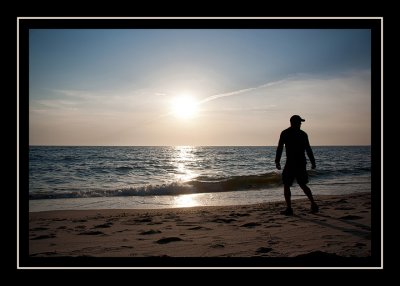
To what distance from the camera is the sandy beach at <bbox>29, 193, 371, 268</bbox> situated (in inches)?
180

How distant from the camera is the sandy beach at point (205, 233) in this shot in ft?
15.0

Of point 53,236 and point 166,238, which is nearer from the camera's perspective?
point 166,238

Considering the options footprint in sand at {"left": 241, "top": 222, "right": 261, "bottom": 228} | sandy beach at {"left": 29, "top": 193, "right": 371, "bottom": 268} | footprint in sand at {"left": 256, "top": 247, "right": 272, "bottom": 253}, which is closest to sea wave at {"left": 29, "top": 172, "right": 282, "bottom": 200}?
sandy beach at {"left": 29, "top": 193, "right": 371, "bottom": 268}

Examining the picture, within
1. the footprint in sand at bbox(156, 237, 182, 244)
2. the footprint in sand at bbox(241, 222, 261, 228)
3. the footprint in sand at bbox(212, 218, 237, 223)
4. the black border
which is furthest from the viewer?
the footprint in sand at bbox(212, 218, 237, 223)

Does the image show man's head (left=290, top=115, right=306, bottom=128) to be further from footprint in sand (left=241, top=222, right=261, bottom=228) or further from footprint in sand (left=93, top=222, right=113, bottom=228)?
footprint in sand (left=93, top=222, right=113, bottom=228)

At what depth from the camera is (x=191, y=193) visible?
42.0 ft

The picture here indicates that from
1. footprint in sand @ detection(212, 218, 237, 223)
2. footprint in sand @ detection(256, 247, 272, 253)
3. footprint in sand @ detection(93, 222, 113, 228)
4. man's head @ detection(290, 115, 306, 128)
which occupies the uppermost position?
man's head @ detection(290, 115, 306, 128)

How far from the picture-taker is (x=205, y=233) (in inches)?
219
